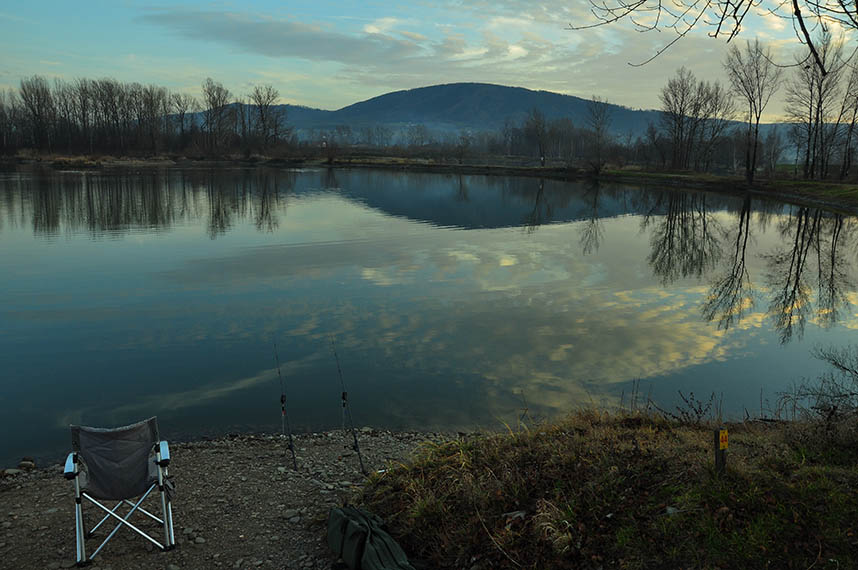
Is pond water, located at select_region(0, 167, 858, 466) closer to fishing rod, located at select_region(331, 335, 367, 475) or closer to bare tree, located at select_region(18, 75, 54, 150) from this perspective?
fishing rod, located at select_region(331, 335, 367, 475)

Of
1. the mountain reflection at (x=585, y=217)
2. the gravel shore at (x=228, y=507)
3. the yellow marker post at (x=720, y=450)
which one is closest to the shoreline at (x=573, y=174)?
the mountain reflection at (x=585, y=217)

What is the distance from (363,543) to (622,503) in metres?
2.35

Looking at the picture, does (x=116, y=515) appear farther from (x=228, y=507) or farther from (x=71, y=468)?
(x=228, y=507)

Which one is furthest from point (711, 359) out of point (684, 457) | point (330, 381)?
point (330, 381)

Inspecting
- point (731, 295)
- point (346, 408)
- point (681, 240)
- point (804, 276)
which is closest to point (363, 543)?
point (346, 408)

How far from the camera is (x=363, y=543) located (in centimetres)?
524

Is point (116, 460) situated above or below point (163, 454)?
below

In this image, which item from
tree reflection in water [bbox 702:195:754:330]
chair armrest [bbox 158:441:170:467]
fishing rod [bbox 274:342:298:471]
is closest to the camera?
chair armrest [bbox 158:441:170:467]

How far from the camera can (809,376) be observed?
11.1m

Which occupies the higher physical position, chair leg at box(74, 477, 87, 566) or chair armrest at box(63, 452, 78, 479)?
chair armrest at box(63, 452, 78, 479)

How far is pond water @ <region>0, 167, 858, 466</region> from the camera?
387 inches

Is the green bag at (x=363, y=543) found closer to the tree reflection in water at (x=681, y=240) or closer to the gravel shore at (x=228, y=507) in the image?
the gravel shore at (x=228, y=507)

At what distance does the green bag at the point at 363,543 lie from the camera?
5074 millimetres

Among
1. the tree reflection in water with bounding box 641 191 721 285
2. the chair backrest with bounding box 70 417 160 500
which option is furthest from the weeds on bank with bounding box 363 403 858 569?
the tree reflection in water with bounding box 641 191 721 285
